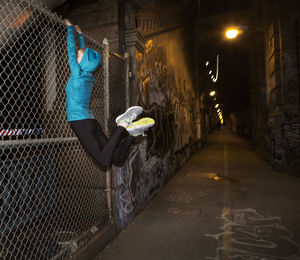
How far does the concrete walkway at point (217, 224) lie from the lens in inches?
119

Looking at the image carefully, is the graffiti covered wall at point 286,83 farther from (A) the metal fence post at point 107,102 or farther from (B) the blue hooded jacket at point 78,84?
(B) the blue hooded jacket at point 78,84

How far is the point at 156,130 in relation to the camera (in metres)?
5.92

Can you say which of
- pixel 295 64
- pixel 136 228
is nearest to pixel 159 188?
pixel 136 228

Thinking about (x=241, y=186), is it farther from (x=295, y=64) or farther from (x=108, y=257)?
(x=295, y=64)

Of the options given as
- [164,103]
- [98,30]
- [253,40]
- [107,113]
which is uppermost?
[253,40]

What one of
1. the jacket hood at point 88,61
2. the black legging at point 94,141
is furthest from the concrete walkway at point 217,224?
the jacket hood at point 88,61

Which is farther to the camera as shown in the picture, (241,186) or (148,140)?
(241,186)

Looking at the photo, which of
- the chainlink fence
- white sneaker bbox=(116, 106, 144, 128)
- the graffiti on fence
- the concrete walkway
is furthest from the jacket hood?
the graffiti on fence

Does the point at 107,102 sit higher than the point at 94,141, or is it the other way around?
the point at 107,102

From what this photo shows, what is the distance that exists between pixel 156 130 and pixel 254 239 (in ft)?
11.2

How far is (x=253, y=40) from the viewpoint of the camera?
13.7m

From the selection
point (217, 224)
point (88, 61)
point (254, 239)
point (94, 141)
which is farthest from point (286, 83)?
point (94, 141)

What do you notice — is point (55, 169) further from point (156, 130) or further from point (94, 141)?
point (156, 130)

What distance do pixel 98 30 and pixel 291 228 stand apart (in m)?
4.88
